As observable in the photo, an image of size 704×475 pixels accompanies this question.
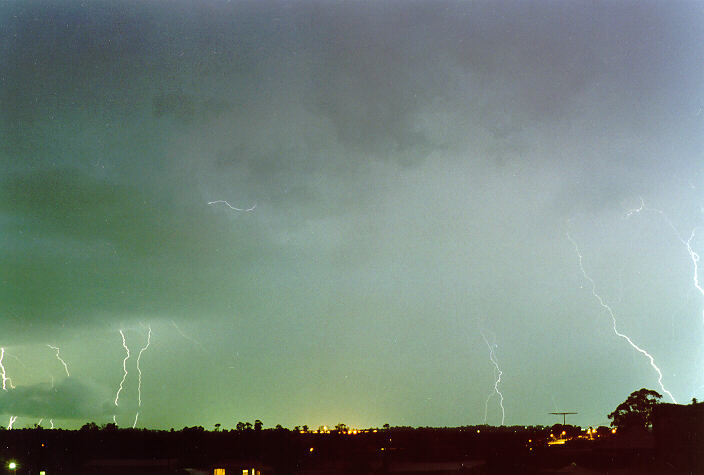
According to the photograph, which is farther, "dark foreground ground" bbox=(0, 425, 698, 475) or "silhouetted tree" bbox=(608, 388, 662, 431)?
"silhouetted tree" bbox=(608, 388, 662, 431)

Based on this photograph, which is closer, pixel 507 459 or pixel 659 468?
pixel 659 468

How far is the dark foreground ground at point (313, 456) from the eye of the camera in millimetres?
38750

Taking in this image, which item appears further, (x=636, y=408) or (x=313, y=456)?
(x=636, y=408)

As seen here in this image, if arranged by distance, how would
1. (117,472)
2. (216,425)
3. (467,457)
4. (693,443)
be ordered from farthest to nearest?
(216,425)
(467,457)
(117,472)
(693,443)

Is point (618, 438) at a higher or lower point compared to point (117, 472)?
higher

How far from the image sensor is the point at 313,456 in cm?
4844

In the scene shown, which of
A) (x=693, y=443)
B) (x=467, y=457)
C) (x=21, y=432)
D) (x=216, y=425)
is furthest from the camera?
(x=216, y=425)

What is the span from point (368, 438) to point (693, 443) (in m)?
37.8

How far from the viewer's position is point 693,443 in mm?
32094

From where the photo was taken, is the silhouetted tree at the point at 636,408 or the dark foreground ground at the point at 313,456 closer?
the dark foreground ground at the point at 313,456

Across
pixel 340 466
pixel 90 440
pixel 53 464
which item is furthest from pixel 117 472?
pixel 90 440

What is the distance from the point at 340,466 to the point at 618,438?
18.8m

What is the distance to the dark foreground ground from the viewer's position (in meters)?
38.8

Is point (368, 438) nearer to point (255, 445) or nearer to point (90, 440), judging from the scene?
point (255, 445)
